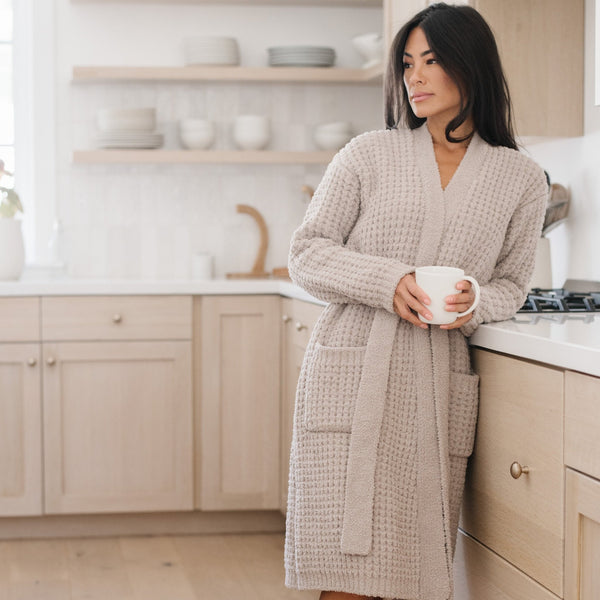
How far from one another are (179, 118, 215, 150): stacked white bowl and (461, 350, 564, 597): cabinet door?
2.23m

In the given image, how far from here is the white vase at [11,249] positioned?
11.4ft

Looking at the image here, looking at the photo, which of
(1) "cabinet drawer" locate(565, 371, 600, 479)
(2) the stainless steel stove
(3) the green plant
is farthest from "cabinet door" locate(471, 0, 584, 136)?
(3) the green plant

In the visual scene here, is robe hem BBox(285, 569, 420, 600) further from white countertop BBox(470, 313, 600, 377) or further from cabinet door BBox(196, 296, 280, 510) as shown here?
cabinet door BBox(196, 296, 280, 510)

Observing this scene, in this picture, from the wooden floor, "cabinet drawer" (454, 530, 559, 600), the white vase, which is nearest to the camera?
"cabinet drawer" (454, 530, 559, 600)

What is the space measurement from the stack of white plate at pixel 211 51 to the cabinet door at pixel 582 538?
8.77 ft

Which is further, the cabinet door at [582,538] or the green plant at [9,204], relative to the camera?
the green plant at [9,204]

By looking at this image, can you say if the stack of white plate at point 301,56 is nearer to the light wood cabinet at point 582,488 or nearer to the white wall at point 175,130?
the white wall at point 175,130

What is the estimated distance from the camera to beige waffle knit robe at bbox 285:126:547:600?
5.29 feet

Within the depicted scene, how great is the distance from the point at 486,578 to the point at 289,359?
5.41 ft

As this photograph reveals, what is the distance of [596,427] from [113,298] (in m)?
2.24

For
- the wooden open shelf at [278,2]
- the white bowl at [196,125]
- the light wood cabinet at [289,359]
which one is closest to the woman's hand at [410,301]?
the light wood cabinet at [289,359]

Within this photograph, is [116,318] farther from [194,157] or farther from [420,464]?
[420,464]

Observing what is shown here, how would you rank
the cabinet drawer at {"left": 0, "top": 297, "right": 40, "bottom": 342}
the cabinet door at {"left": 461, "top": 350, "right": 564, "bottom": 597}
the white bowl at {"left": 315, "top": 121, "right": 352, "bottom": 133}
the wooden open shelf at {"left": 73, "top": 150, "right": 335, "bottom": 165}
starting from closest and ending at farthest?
the cabinet door at {"left": 461, "top": 350, "right": 564, "bottom": 597} < the cabinet drawer at {"left": 0, "top": 297, "right": 40, "bottom": 342} < the wooden open shelf at {"left": 73, "top": 150, "right": 335, "bottom": 165} < the white bowl at {"left": 315, "top": 121, "right": 352, "bottom": 133}

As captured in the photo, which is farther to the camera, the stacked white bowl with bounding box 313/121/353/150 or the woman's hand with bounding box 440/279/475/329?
the stacked white bowl with bounding box 313/121/353/150
